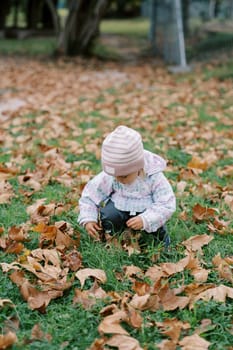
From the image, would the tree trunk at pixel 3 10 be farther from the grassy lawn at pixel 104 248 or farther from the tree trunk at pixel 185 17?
the grassy lawn at pixel 104 248

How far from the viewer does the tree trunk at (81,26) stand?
14.5 m

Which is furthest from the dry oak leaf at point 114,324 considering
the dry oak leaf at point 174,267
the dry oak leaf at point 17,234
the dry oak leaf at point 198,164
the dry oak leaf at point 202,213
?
the dry oak leaf at point 198,164

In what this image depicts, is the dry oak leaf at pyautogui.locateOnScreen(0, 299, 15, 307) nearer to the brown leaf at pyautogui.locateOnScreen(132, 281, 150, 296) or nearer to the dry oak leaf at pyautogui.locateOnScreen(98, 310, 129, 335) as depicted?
the dry oak leaf at pyautogui.locateOnScreen(98, 310, 129, 335)

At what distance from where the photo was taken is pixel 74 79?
38.0ft

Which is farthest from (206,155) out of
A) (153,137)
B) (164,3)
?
(164,3)

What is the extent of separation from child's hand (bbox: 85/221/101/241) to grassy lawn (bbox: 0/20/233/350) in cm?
5

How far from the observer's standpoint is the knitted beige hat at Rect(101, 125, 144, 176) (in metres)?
3.09

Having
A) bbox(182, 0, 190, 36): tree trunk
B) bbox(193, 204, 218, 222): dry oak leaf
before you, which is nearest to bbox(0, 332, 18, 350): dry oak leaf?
bbox(193, 204, 218, 222): dry oak leaf

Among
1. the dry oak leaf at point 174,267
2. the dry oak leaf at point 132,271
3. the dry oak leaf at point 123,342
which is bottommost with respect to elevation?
the dry oak leaf at point 132,271

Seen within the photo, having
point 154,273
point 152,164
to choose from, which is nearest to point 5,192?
point 152,164

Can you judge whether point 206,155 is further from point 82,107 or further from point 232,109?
point 82,107

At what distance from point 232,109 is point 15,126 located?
111 inches

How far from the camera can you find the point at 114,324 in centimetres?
261

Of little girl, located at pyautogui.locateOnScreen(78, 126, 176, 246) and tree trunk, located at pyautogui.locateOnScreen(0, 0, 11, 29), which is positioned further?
tree trunk, located at pyautogui.locateOnScreen(0, 0, 11, 29)
